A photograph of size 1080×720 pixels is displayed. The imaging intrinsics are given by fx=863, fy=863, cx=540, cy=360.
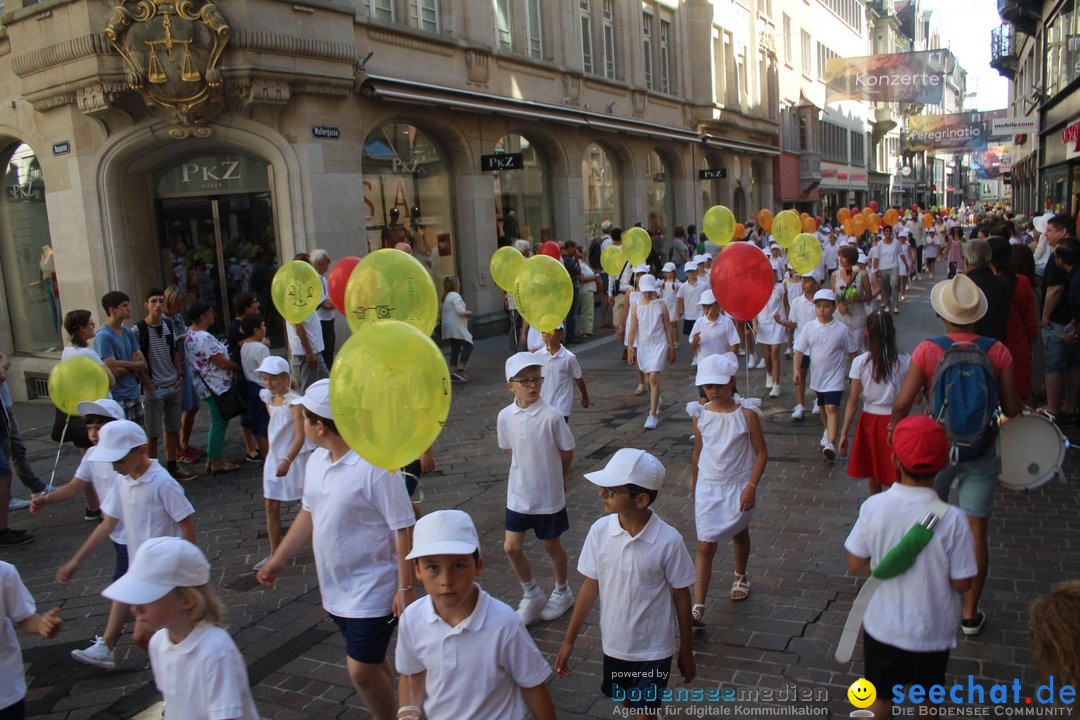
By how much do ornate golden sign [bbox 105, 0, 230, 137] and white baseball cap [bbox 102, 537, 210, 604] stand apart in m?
11.0

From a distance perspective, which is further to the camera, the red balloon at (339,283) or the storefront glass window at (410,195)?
the storefront glass window at (410,195)

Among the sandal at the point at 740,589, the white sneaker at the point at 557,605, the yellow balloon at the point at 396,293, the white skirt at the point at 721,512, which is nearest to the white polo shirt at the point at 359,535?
the white sneaker at the point at 557,605

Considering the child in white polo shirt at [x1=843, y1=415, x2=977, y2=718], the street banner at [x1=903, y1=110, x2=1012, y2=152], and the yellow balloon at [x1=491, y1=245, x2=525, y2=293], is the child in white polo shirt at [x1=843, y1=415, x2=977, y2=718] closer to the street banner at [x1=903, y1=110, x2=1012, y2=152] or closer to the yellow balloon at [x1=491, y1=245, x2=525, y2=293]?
the yellow balloon at [x1=491, y1=245, x2=525, y2=293]

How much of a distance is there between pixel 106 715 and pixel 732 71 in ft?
106

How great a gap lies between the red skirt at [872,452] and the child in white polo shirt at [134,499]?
4.10 metres

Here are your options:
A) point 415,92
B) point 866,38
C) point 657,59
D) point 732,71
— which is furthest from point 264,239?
point 866,38

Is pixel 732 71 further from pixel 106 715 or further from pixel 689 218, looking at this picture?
pixel 106 715

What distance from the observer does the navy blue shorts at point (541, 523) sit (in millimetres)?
5156

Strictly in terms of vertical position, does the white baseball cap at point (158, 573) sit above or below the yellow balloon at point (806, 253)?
below

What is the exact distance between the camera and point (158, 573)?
283 cm

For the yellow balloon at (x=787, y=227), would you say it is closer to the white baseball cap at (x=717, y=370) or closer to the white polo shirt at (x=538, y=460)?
the white baseball cap at (x=717, y=370)

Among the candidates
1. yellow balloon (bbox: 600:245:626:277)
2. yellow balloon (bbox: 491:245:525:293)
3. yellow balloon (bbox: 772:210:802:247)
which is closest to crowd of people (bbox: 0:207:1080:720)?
yellow balloon (bbox: 491:245:525:293)

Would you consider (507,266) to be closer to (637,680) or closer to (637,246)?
(637,246)

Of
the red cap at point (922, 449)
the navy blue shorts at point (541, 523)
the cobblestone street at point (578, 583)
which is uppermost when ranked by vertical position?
the red cap at point (922, 449)
